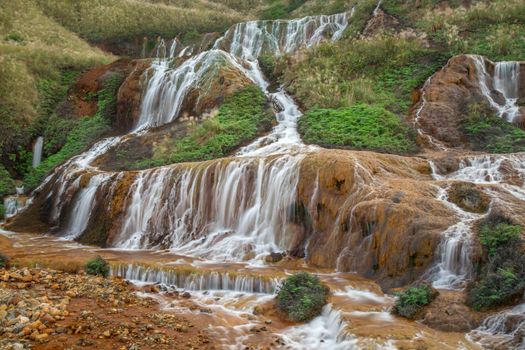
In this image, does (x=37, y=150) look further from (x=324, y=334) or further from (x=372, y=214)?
(x=324, y=334)

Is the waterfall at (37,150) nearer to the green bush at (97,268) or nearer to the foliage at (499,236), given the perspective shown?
the green bush at (97,268)

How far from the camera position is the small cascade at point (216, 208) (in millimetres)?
12734

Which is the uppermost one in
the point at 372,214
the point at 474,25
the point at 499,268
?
the point at 474,25

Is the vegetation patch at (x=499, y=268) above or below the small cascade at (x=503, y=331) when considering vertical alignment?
above

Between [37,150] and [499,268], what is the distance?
20516 millimetres

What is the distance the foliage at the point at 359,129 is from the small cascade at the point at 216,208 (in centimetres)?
289

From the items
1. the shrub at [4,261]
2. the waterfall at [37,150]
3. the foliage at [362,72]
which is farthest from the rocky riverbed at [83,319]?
the waterfall at [37,150]

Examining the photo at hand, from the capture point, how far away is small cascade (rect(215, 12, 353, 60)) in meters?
28.6

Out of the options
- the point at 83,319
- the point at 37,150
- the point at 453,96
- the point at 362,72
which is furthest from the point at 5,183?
the point at 453,96

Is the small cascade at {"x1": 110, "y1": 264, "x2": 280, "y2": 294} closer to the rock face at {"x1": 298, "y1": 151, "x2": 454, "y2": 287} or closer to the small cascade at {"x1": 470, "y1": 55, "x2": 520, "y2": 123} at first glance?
the rock face at {"x1": 298, "y1": 151, "x2": 454, "y2": 287}

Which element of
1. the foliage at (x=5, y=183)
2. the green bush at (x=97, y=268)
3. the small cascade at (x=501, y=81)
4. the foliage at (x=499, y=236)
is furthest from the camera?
the foliage at (x=5, y=183)

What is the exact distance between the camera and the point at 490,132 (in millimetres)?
15719

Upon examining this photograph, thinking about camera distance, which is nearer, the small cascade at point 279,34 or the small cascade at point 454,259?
the small cascade at point 454,259

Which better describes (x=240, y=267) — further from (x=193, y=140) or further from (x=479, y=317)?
(x=193, y=140)
